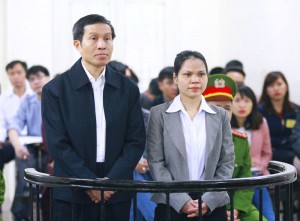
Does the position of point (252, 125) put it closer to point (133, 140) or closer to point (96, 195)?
point (133, 140)

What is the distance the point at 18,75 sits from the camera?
25.9 feet

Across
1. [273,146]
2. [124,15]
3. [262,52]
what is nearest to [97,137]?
[273,146]

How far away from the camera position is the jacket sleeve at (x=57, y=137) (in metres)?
3.66

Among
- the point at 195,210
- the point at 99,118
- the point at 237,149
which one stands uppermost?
the point at 99,118

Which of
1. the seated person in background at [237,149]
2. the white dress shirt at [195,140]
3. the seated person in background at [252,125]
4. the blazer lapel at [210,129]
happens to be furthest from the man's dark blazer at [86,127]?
the seated person in background at [252,125]

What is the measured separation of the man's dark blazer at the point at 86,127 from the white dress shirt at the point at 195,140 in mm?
228

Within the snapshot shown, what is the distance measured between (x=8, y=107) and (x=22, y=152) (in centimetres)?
80

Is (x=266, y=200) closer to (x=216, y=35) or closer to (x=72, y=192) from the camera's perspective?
(x=72, y=192)

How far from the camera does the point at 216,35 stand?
989 cm

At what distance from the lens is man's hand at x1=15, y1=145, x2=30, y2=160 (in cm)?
711

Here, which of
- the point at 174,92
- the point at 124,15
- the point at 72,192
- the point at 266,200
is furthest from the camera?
the point at 124,15

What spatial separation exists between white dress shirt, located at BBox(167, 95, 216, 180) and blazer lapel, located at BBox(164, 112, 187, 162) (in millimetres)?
25

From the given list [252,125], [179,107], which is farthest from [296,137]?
[179,107]

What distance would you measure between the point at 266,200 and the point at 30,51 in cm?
462
